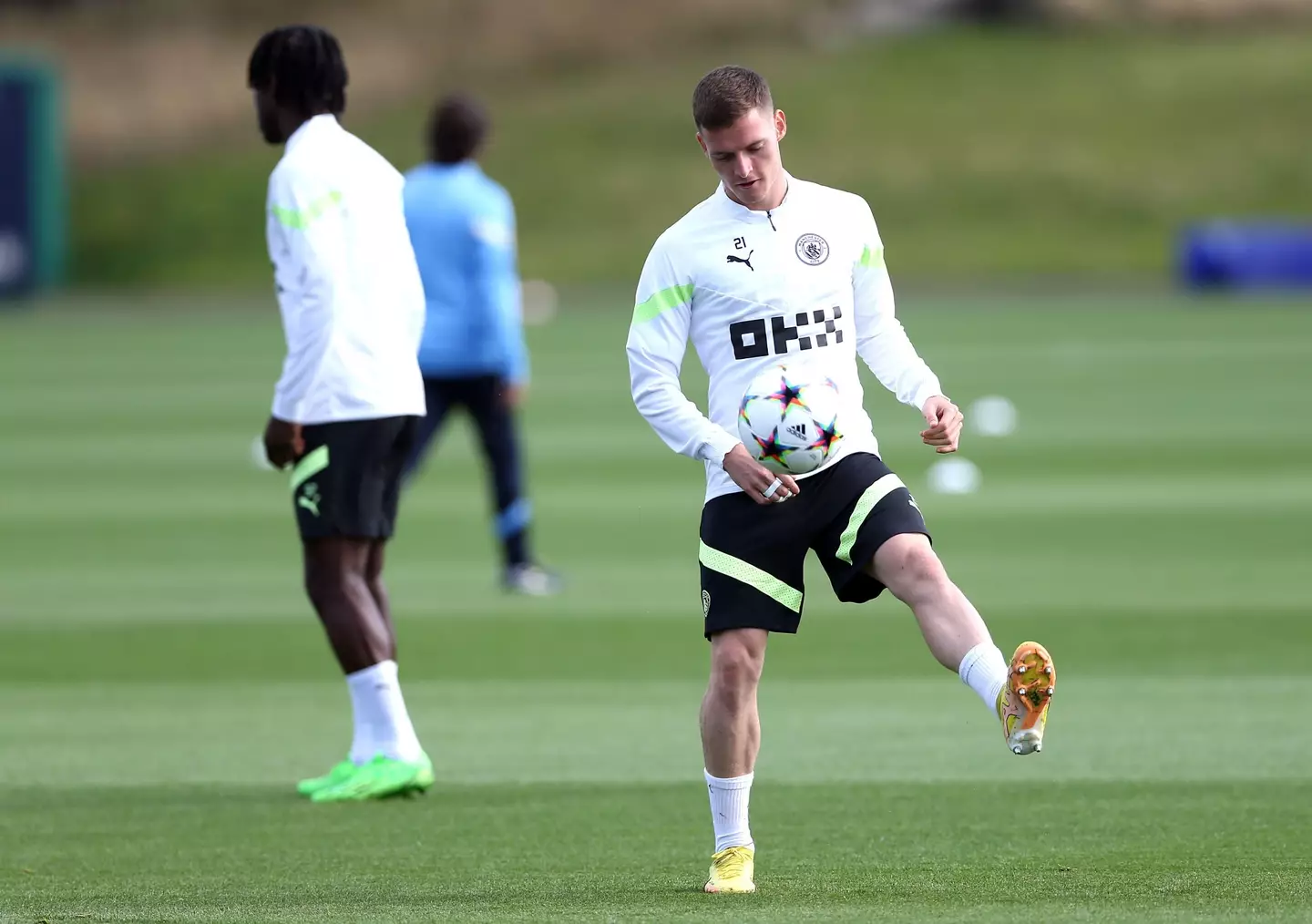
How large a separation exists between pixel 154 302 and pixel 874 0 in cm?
2468

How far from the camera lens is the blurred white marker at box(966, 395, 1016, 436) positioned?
1908 cm

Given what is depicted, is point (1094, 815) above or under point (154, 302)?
under

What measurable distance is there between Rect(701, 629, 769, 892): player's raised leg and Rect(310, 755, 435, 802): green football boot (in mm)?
1617

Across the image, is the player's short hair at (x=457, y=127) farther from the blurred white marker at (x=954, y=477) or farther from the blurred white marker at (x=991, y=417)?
the blurred white marker at (x=991, y=417)

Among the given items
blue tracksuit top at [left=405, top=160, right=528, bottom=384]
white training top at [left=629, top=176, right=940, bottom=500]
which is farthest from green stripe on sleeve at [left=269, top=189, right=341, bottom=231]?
blue tracksuit top at [left=405, top=160, right=528, bottom=384]

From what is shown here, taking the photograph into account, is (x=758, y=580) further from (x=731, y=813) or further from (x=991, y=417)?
(x=991, y=417)

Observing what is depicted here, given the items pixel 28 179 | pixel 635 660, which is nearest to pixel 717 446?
pixel 635 660

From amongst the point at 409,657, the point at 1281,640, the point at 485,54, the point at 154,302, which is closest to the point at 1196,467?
the point at 1281,640

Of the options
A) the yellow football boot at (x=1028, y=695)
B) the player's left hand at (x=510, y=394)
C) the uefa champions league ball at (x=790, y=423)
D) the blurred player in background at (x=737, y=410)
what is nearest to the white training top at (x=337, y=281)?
the blurred player in background at (x=737, y=410)

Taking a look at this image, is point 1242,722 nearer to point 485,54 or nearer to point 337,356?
point 337,356

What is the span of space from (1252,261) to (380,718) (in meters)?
31.6

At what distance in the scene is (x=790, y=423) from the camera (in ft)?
17.6

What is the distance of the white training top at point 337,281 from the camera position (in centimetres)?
682

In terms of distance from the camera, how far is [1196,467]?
53.3 feet
